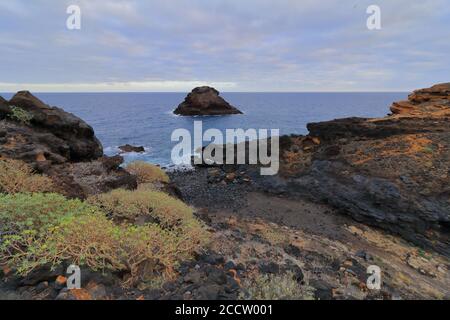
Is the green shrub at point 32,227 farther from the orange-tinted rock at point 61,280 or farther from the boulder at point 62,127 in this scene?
the boulder at point 62,127

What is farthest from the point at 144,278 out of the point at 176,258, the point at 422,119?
the point at 422,119

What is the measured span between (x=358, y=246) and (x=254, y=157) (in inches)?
461

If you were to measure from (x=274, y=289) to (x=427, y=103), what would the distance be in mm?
20873

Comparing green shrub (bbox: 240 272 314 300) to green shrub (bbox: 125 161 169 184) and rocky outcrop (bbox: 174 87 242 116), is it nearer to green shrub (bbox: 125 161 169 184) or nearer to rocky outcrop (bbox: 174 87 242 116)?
green shrub (bbox: 125 161 169 184)

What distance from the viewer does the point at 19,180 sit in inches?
314

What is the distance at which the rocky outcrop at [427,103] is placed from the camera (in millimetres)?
18898

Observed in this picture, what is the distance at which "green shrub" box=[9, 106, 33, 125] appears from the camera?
12.1 metres

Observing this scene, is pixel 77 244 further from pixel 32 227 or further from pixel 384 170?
pixel 384 170

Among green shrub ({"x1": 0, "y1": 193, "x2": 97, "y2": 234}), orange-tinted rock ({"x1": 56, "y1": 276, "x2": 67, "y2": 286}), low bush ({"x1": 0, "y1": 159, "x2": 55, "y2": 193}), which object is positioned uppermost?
low bush ({"x1": 0, "y1": 159, "x2": 55, "y2": 193})

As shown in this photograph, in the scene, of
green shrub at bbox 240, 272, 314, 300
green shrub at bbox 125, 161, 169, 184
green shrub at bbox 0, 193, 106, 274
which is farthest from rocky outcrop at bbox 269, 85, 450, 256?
green shrub at bbox 0, 193, 106, 274

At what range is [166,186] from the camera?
1404 centimetres

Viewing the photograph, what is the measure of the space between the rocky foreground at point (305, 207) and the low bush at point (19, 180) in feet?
1.80

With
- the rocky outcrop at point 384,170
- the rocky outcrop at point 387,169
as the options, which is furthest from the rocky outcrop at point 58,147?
the rocky outcrop at point 387,169

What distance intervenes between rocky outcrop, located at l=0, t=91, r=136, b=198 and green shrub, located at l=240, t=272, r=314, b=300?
619 centimetres
